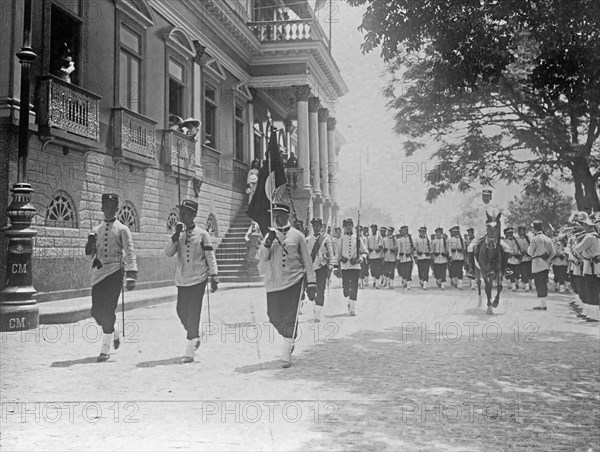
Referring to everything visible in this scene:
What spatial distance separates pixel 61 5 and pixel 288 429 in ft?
32.7

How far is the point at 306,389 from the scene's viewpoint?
19.2 ft

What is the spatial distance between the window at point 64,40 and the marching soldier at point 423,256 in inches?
488

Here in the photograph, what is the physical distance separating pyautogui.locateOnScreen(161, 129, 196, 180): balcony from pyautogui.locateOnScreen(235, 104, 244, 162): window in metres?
6.54

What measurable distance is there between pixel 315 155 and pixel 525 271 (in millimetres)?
12139

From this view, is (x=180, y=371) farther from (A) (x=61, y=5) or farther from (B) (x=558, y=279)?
(B) (x=558, y=279)

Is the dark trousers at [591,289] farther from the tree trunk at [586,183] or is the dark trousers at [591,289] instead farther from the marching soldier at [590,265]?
the tree trunk at [586,183]

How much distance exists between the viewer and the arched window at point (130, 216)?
12898 mm

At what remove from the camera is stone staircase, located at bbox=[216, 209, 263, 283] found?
17172 millimetres

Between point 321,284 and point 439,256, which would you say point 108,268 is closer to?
point 321,284

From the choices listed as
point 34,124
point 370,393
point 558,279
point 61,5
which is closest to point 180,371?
point 370,393

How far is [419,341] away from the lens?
8.86m

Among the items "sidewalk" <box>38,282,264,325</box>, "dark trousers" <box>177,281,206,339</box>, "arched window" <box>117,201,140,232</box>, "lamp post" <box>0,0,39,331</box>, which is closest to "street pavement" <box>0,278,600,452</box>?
"sidewalk" <box>38,282,264,325</box>

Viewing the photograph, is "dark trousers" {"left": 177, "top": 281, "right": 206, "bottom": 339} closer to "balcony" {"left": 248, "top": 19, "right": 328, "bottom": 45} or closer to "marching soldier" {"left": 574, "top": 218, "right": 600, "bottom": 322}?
"marching soldier" {"left": 574, "top": 218, "right": 600, "bottom": 322}

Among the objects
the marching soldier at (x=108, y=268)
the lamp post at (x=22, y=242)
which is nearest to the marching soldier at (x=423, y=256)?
the lamp post at (x=22, y=242)
